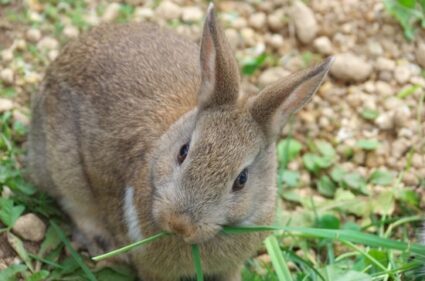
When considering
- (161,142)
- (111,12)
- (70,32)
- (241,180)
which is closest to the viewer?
(241,180)

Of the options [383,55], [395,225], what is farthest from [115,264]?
[383,55]

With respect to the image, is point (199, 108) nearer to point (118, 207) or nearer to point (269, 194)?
point (269, 194)

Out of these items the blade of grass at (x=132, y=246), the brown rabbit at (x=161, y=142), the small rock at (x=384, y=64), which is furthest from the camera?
the small rock at (x=384, y=64)

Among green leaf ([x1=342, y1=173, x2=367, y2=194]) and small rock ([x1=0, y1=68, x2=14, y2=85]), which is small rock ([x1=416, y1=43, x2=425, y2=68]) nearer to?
green leaf ([x1=342, y1=173, x2=367, y2=194])

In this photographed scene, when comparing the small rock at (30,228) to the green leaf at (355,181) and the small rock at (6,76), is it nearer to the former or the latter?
the small rock at (6,76)

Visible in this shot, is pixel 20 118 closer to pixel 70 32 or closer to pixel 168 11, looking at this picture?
pixel 70 32

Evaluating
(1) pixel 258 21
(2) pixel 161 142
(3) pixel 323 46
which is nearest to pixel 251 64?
(1) pixel 258 21

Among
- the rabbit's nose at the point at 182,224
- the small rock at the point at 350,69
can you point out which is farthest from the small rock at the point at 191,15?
the rabbit's nose at the point at 182,224

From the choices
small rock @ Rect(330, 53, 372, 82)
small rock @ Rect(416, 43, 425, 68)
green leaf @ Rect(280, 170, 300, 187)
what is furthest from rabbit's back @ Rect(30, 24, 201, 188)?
small rock @ Rect(416, 43, 425, 68)
